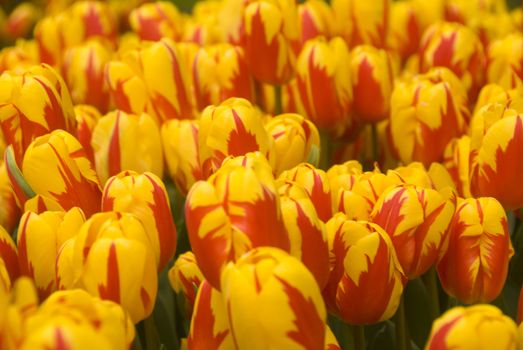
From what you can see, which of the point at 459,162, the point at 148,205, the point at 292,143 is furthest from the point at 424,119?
the point at 148,205

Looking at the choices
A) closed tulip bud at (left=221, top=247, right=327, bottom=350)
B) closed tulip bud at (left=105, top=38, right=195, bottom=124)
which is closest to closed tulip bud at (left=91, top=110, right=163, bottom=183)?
Answer: closed tulip bud at (left=105, top=38, right=195, bottom=124)

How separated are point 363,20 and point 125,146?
0.56 metres

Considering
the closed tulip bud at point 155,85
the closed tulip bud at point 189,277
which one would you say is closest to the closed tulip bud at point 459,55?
the closed tulip bud at point 155,85

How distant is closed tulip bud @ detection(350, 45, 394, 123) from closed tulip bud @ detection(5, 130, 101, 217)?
428 mm

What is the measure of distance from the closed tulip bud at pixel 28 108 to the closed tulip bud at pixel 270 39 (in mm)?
326

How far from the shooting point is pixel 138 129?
3.43 ft

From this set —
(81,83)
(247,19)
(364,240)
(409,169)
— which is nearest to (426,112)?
(409,169)

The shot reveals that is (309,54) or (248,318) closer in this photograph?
(248,318)

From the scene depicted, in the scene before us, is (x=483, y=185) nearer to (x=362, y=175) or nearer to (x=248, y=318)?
(x=362, y=175)

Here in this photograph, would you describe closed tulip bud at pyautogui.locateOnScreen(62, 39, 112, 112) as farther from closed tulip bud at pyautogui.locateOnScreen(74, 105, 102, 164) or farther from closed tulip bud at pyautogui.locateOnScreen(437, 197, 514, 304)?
closed tulip bud at pyautogui.locateOnScreen(437, 197, 514, 304)

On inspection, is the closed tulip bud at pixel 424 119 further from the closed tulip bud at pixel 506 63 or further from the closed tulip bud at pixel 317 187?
the closed tulip bud at pixel 317 187

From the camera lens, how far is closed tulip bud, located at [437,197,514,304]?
0.81 meters

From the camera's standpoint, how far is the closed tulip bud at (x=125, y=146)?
3.36 ft

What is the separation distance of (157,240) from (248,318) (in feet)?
0.67
